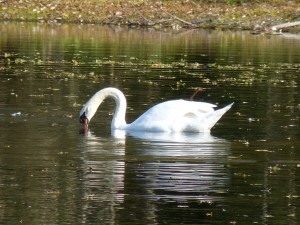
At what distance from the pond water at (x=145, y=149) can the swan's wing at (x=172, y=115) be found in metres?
0.29

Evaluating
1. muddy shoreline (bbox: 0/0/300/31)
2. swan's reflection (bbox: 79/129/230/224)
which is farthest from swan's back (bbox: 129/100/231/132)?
muddy shoreline (bbox: 0/0/300/31)

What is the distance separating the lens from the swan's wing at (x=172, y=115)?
61.5 feet

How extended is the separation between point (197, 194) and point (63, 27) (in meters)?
39.8

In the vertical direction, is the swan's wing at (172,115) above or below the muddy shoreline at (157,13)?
below

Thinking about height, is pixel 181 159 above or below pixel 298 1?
below

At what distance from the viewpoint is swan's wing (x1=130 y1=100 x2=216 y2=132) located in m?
18.8

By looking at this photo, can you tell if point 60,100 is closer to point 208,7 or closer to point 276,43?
point 276,43

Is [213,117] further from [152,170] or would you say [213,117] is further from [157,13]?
[157,13]

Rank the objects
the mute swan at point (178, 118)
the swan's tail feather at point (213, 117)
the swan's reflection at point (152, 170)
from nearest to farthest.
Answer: the swan's reflection at point (152, 170) < the swan's tail feather at point (213, 117) < the mute swan at point (178, 118)

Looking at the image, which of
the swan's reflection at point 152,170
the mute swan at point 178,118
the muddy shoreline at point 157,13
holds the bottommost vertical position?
the swan's reflection at point 152,170

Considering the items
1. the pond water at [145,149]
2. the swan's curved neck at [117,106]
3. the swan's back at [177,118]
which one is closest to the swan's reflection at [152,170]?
the pond water at [145,149]

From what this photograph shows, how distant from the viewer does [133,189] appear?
13.6 metres

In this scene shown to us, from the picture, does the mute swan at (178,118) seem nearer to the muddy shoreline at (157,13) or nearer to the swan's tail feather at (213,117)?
the swan's tail feather at (213,117)

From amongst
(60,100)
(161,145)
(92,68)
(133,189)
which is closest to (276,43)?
(92,68)
